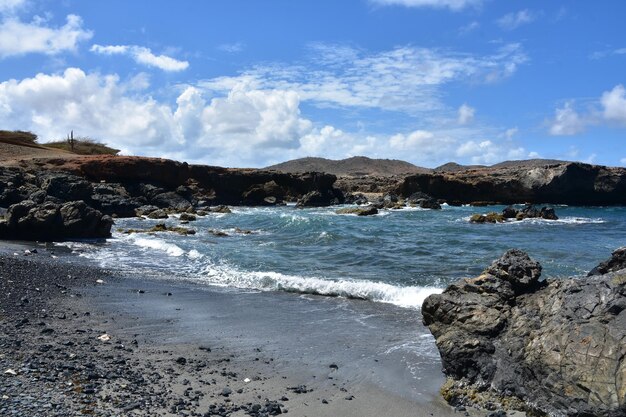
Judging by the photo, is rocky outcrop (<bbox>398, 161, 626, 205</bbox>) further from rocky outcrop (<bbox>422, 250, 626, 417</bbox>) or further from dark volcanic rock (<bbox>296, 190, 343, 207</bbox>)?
rocky outcrop (<bbox>422, 250, 626, 417</bbox>)

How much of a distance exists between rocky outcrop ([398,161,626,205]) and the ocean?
2983 centimetres

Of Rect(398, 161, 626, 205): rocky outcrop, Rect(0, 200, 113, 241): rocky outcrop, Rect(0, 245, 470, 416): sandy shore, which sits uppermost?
Rect(398, 161, 626, 205): rocky outcrop

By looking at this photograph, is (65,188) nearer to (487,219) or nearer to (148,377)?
(148,377)

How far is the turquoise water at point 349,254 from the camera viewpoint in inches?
617

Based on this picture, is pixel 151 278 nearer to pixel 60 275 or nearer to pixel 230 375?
pixel 60 275

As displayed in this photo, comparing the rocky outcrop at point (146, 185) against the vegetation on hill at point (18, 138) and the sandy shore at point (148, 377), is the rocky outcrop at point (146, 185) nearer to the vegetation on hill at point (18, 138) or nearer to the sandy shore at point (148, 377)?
the vegetation on hill at point (18, 138)

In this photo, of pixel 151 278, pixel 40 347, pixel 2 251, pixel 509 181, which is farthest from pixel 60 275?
pixel 509 181

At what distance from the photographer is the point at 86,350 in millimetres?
8555

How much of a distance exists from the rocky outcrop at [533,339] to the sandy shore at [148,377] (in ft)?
2.63

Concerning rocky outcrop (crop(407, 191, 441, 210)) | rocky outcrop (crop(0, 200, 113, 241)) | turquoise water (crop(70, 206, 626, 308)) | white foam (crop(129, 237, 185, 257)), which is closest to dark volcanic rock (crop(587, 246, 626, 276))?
turquoise water (crop(70, 206, 626, 308))

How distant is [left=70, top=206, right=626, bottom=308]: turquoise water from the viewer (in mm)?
15672

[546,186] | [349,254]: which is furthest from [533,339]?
[546,186]

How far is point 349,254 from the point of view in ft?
70.9

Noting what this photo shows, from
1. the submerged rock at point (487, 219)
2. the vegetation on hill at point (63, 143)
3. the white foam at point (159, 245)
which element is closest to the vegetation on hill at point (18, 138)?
the vegetation on hill at point (63, 143)
